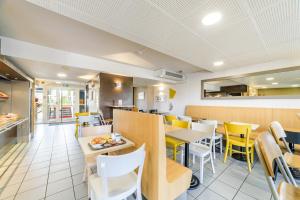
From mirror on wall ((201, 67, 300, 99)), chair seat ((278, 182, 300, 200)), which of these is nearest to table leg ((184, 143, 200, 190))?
chair seat ((278, 182, 300, 200))

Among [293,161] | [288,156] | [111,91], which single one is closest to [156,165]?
[293,161]

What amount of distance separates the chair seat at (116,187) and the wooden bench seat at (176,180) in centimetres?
40

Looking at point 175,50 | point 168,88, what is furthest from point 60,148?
point 168,88

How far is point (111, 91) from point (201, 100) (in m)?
3.62

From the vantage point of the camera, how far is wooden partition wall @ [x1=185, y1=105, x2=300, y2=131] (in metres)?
3.10

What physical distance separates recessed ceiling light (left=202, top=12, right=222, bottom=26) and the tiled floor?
2.46m

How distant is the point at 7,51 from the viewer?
2.53 m

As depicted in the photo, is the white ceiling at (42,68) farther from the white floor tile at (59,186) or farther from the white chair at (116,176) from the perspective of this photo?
the white chair at (116,176)

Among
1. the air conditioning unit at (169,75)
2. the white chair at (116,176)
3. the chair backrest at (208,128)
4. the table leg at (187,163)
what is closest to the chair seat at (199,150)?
the chair backrest at (208,128)

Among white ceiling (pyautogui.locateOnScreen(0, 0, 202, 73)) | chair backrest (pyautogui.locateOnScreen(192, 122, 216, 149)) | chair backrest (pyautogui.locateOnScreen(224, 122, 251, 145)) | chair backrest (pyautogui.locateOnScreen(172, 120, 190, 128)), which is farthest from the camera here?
chair backrest (pyautogui.locateOnScreen(172, 120, 190, 128))

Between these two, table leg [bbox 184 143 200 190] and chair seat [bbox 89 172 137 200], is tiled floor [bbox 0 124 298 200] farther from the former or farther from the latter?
chair seat [bbox 89 172 137 200]

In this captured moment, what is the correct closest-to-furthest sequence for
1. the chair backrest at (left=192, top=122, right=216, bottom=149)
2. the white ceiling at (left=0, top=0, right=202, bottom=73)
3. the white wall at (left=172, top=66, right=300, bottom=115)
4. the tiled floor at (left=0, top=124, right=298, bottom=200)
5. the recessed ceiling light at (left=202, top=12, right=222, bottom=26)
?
the recessed ceiling light at (left=202, top=12, right=222, bottom=26) < the tiled floor at (left=0, top=124, right=298, bottom=200) < the white ceiling at (left=0, top=0, right=202, bottom=73) < the chair backrest at (left=192, top=122, right=216, bottom=149) < the white wall at (left=172, top=66, right=300, bottom=115)

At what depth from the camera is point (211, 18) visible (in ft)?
5.51

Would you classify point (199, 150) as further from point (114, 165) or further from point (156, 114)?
point (114, 165)
